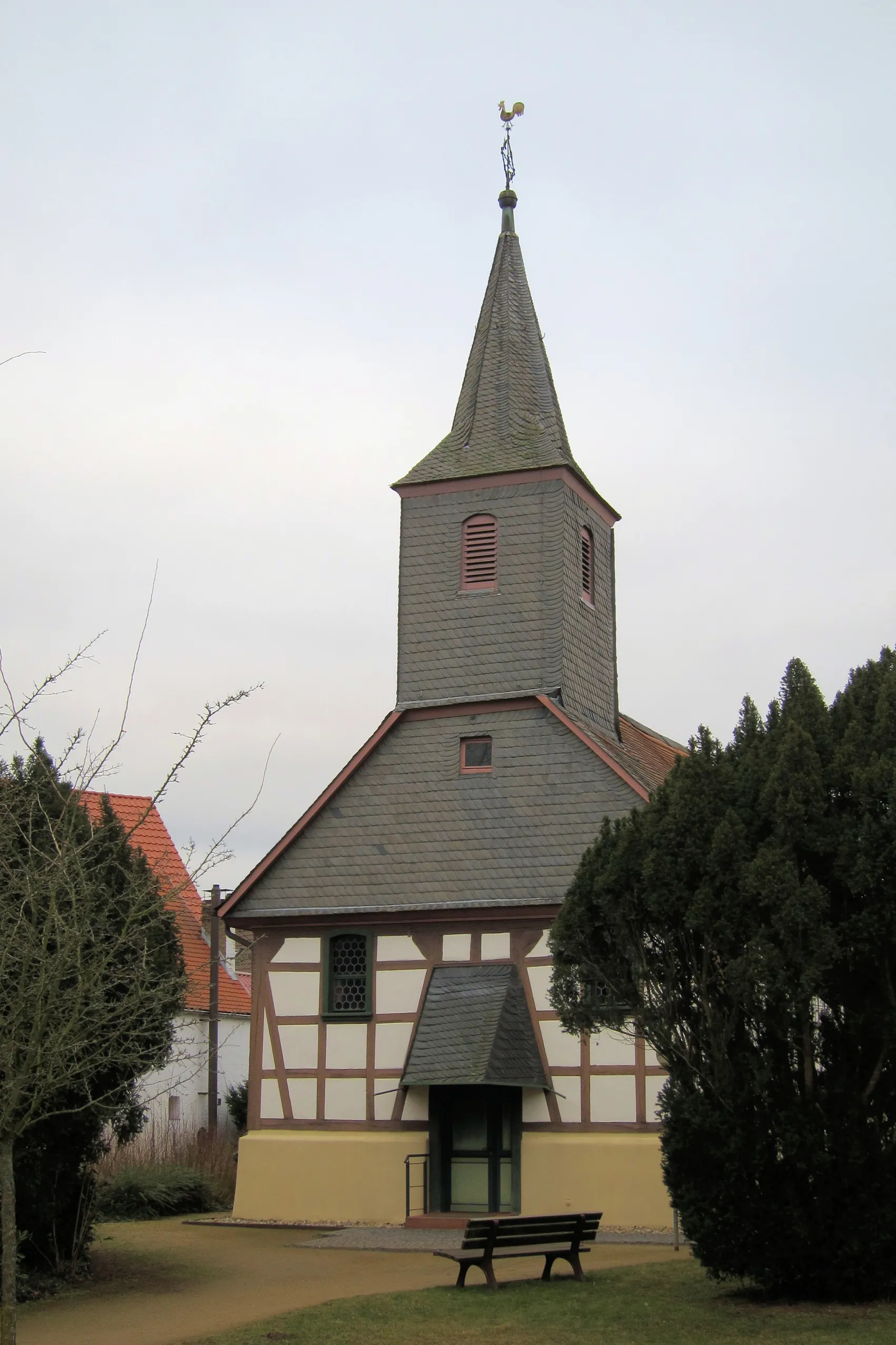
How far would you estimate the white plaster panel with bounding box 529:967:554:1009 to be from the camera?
19922mm

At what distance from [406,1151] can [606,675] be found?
760 cm

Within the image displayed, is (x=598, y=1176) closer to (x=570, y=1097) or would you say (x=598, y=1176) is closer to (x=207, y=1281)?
(x=570, y=1097)

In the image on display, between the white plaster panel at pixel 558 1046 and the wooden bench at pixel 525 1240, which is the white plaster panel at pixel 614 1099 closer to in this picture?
the white plaster panel at pixel 558 1046

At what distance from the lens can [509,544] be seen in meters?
22.6

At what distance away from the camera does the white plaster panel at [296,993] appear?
837 inches

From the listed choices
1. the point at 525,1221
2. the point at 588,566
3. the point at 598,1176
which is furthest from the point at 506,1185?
the point at 588,566

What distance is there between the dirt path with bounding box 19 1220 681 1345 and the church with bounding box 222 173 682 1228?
6.53ft

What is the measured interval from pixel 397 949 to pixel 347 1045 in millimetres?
1436

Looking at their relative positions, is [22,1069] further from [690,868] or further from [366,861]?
[366,861]

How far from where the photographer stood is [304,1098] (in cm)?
2100

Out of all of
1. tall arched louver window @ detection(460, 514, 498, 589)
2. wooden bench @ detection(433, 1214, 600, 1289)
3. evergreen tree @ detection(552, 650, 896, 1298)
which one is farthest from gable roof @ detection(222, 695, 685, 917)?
evergreen tree @ detection(552, 650, 896, 1298)

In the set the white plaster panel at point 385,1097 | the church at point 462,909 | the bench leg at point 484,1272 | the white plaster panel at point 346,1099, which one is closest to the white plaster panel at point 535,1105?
the church at point 462,909

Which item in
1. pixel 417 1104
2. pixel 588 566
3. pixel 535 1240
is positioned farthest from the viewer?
pixel 588 566

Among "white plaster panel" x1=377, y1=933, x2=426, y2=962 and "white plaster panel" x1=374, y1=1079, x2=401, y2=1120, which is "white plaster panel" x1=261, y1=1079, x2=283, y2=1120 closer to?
"white plaster panel" x1=374, y1=1079, x2=401, y2=1120
